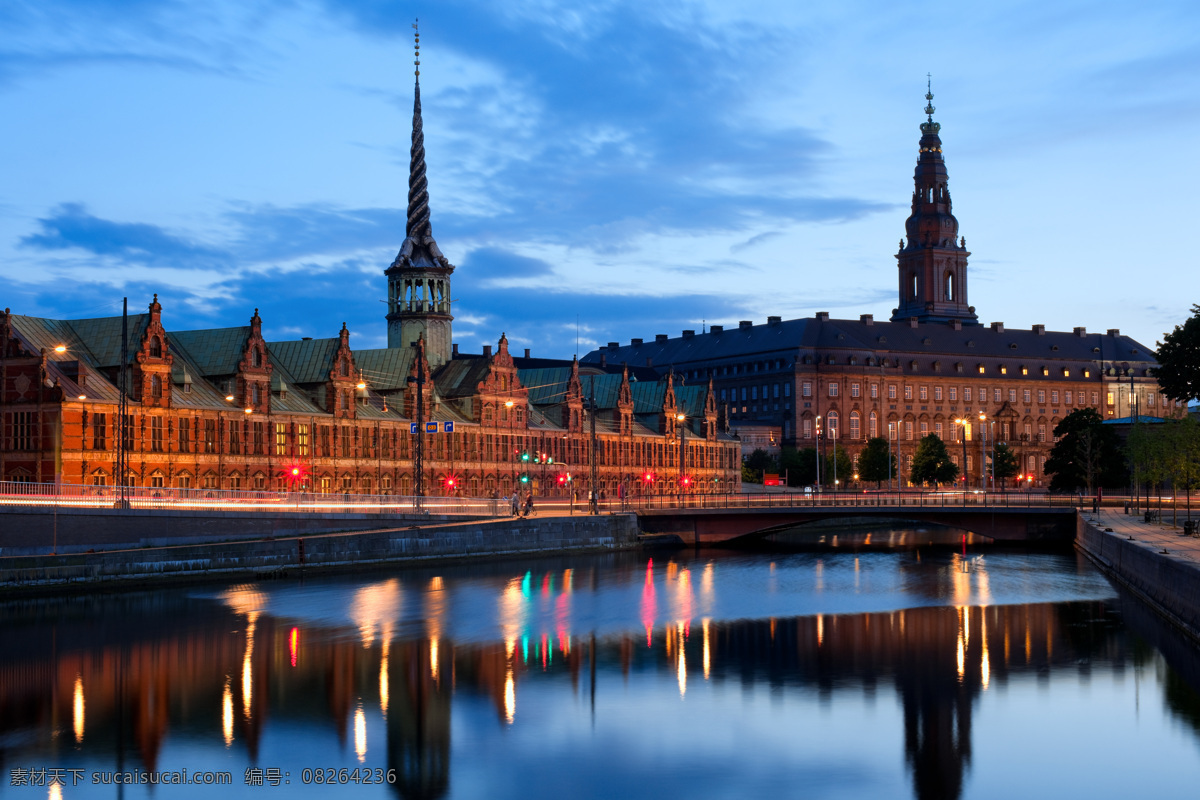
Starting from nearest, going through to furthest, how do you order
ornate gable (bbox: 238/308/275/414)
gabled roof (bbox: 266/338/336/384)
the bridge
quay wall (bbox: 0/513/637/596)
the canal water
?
1. the canal water
2. quay wall (bbox: 0/513/637/596)
3. the bridge
4. ornate gable (bbox: 238/308/275/414)
5. gabled roof (bbox: 266/338/336/384)

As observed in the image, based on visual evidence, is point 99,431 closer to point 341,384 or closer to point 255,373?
point 255,373

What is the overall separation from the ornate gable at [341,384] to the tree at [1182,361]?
62.3 m

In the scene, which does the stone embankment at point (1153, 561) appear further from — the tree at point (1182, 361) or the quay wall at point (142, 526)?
the quay wall at point (142, 526)

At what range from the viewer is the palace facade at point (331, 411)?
9112 cm

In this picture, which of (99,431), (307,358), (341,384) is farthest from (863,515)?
(99,431)

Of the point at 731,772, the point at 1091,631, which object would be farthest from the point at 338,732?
the point at 1091,631

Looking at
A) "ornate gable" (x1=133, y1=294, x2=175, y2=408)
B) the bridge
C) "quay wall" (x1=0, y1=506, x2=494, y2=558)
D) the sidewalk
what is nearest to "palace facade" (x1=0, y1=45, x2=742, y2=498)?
"ornate gable" (x1=133, y1=294, x2=175, y2=408)

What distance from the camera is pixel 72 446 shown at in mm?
89688

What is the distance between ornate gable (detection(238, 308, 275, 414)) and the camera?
106312 millimetres

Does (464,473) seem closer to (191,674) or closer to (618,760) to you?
(191,674)

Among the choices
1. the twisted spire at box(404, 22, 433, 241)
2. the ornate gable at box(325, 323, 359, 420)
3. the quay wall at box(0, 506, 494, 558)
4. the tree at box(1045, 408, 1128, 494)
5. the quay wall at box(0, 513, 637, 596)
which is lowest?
the quay wall at box(0, 513, 637, 596)

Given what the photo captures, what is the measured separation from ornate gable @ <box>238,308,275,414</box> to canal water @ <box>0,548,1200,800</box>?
115ft

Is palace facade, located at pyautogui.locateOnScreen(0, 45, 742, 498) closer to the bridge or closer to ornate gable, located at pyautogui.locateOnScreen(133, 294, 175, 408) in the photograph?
ornate gable, located at pyautogui.locateOnScreen(133, 294, 175, 408)

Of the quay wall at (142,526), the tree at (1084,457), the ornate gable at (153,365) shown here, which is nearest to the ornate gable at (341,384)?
the ornate gable at (153,365)
